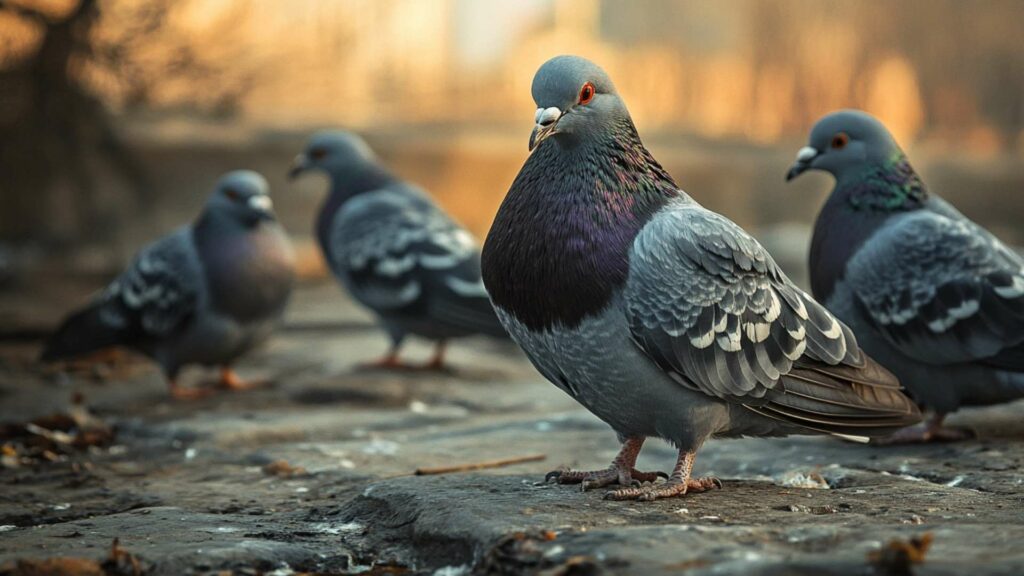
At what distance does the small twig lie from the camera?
3678 mm

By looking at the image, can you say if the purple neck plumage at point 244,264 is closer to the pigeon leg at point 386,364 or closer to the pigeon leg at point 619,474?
the pigeon leg at point 386,364

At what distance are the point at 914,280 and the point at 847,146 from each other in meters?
0.57

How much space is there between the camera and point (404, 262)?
19.8ft

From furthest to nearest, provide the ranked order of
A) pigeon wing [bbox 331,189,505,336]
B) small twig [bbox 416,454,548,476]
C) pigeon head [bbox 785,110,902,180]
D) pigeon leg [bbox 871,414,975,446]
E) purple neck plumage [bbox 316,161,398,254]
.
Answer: purple neck plumage [bbox 316,161,398,254]
pigeon wing [bbox 331,189,505,336]
pigeon head [bbox 785,110,902,180]
pigeon leg [bbox 871,414,975,446]
small twig [bbox 416,454,548,476]

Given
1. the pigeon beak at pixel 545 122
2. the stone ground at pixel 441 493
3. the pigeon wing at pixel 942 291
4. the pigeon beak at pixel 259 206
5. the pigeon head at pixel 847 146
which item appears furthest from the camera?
the pigeon beak at pixel 259 206

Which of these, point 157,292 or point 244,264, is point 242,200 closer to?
point 244,264

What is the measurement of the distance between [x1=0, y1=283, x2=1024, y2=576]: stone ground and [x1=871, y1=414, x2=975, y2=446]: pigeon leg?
0.24 ft

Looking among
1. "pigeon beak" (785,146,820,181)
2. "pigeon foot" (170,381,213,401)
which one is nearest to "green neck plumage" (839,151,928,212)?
"pigeon beak" (785,146,820,181)

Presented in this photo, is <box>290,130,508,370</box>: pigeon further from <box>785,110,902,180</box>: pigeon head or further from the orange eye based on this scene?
the orange eye

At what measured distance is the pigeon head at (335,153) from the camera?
22.3 ft

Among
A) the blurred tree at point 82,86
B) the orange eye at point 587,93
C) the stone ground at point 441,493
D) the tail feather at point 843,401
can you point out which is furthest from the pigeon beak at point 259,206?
the blurred tree at point 82,86

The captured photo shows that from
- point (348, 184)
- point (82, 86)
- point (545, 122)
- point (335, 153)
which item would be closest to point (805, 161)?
point (545, 122)

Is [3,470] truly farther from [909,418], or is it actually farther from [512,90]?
[512,90]

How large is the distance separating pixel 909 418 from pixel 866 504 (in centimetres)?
48
